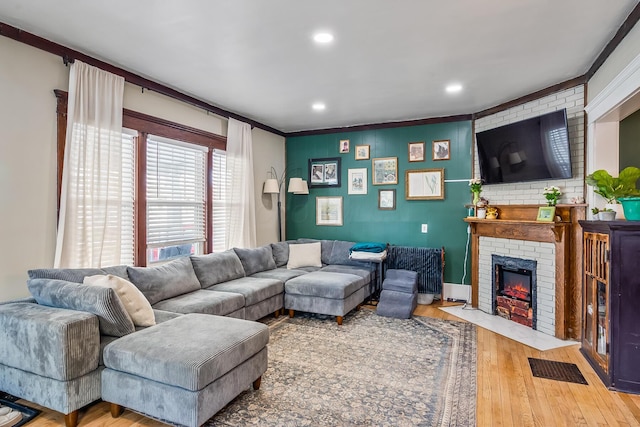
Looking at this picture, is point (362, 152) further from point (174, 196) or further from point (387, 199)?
point (174, 196)

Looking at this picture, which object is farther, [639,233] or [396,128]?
[396,128]

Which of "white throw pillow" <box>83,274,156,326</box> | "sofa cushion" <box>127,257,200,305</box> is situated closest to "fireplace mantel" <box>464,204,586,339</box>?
"sofa cushion" <box>127,257,200,305</box>

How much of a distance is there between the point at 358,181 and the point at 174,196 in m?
2.74

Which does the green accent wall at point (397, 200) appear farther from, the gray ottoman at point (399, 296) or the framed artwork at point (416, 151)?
the gray ottoman at point (399, 296)

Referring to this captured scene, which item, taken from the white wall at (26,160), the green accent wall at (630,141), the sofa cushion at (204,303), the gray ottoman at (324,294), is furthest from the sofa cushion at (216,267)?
the green accent wall at (630,141)

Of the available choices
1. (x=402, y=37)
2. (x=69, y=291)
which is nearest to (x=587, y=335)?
(x=402, y=37)

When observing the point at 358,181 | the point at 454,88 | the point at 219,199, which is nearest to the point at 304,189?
the point at 358,181

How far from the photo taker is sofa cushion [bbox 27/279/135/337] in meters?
2.15

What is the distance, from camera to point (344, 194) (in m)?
5.55

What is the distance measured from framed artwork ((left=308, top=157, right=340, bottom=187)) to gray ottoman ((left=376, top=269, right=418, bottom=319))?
1.87m

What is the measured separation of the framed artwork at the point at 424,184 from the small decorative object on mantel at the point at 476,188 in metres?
0.46

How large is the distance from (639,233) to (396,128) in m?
3.31

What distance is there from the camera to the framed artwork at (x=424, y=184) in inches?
195

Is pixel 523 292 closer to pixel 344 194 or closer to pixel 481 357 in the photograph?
pixel 481 357
